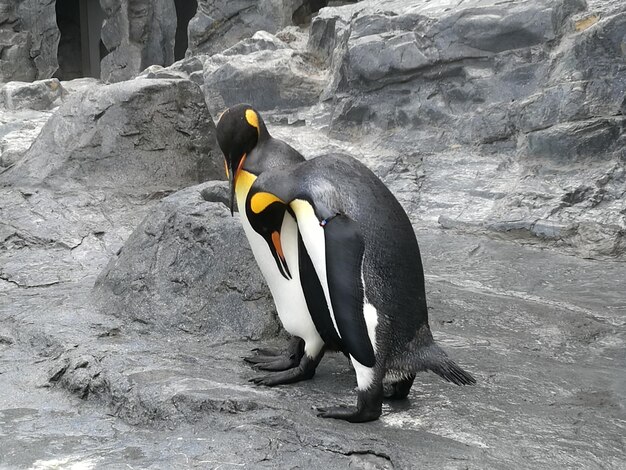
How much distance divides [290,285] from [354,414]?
51 centimetres

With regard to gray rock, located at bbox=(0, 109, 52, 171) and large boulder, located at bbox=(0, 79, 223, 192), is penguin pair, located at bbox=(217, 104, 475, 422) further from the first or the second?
gray rock, located at bbox=(0, 109, 52, 171)

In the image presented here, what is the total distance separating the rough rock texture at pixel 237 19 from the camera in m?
8.86

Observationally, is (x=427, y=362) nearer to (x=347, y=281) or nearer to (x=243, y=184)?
(x=347, y=281)

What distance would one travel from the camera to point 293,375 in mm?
2611

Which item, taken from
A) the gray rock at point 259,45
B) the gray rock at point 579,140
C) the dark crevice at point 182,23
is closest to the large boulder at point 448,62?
the gray rock at point 579,140

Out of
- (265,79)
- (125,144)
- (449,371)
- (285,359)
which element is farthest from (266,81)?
(449,371)

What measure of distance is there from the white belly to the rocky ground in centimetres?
17

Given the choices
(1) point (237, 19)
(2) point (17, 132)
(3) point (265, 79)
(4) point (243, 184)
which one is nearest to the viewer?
(4) point (243, 184)

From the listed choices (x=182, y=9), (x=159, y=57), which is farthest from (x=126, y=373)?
(x=182, y=9)

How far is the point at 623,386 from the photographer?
2.71 metres

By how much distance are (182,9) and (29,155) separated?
9.47 meters

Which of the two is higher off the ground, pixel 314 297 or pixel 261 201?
pixel 261 201

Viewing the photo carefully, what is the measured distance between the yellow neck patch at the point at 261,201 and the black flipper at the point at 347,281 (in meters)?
0.25

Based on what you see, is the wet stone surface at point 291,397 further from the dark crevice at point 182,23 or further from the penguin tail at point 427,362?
the dark crevice at point 182,23
